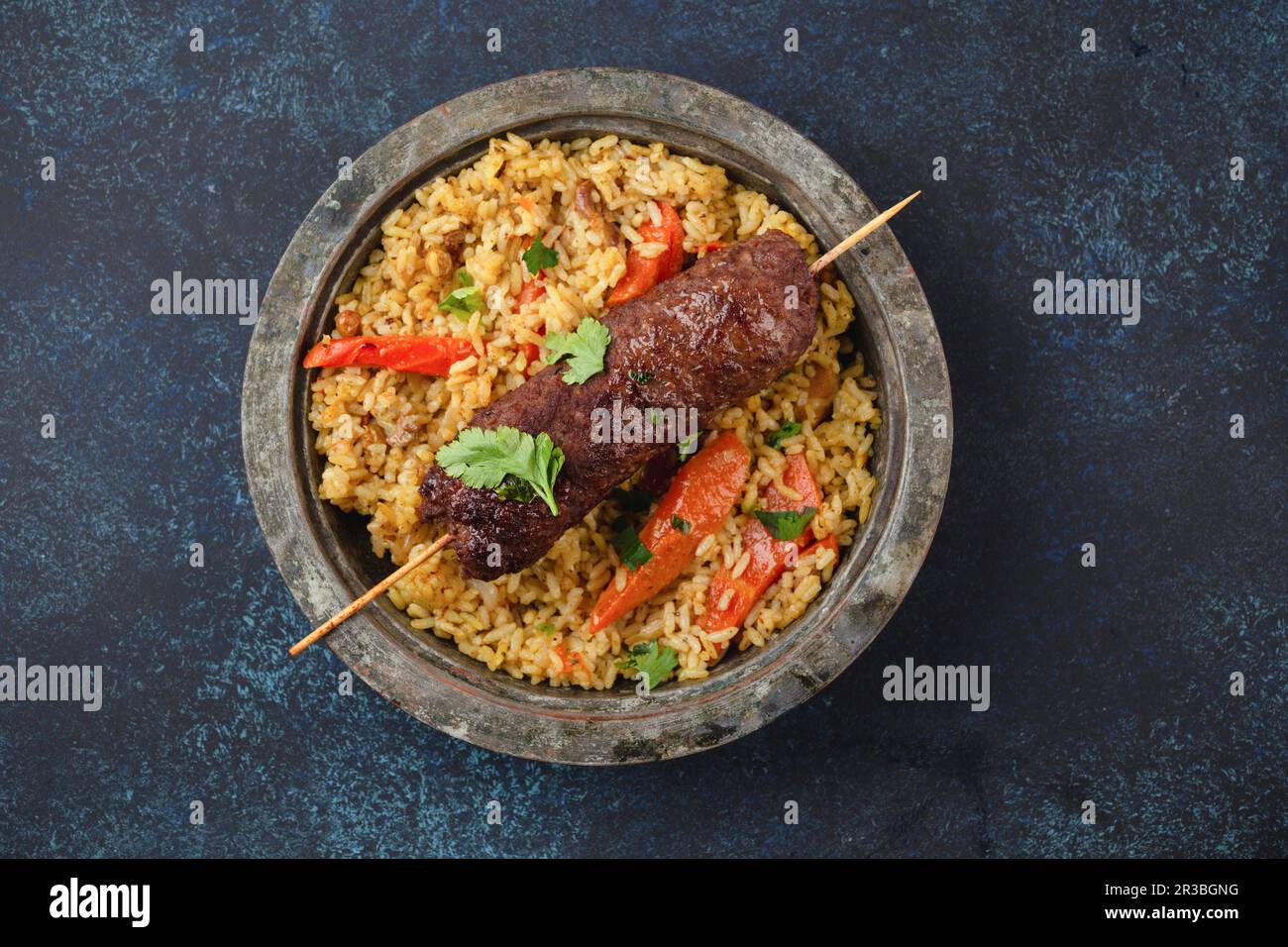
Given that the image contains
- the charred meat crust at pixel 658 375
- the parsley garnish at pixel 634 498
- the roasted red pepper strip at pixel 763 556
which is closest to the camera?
the charred meat crust at pixel 658 375

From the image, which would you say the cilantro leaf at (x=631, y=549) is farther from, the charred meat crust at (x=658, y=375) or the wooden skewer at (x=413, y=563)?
the wooden skewer at (x=413, y=563)

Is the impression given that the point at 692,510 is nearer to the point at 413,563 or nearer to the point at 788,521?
the point at 788,521

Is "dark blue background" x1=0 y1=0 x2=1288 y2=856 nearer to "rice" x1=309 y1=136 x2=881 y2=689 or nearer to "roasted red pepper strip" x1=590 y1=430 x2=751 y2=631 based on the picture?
"rice" x1=309 y1=136 x2=881 y2=689

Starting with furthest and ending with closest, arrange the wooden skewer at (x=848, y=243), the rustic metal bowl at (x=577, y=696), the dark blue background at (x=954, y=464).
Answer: the dark blue background at (x=954, y=464) → the rustic metal bowl at (x=577, y=696) → the wooden skewer at (x=848, y=243)

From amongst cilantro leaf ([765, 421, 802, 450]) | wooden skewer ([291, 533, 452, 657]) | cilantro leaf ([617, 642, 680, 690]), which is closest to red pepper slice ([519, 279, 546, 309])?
wooden skewer ([291, 533, 452, 657])

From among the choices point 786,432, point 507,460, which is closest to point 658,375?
point 507,460

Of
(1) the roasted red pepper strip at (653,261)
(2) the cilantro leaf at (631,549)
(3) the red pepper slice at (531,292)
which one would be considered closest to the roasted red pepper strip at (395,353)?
(3) the red pepper slice at (531,292)
